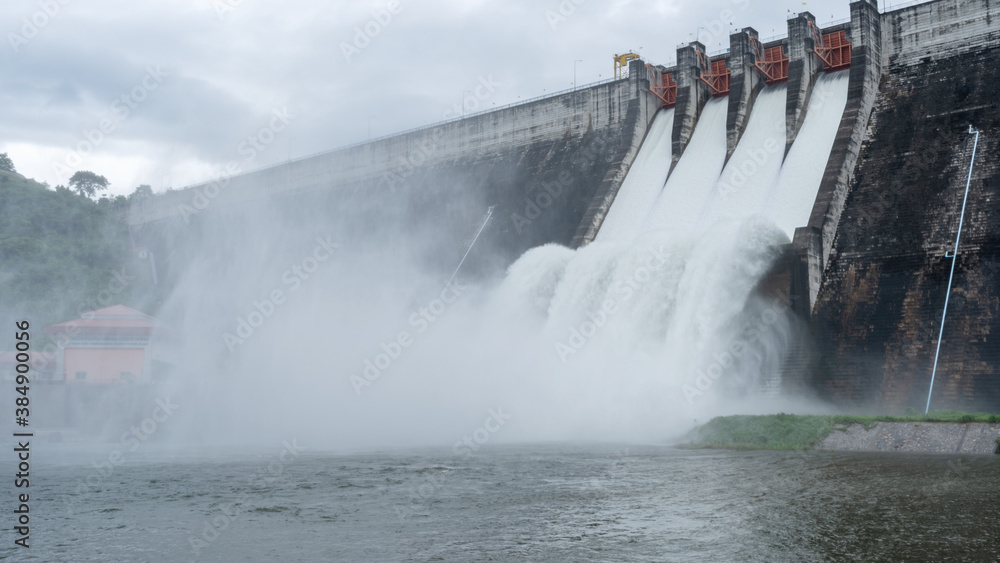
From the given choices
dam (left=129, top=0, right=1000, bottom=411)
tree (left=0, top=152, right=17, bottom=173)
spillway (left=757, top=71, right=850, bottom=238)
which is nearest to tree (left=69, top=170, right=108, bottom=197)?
tree (left=0, top=152, right=17, bottom=173)

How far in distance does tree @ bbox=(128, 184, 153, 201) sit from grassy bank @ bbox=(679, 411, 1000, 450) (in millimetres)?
55010

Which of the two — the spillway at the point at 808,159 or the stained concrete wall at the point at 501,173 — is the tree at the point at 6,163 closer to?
the stained concrete wall at the point at 501,173

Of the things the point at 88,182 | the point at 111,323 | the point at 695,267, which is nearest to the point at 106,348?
the point at 111,323

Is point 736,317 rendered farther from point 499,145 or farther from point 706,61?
point 499,145

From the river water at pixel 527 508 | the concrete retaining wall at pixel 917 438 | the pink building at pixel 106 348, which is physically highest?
the pink building at pixel 106 348

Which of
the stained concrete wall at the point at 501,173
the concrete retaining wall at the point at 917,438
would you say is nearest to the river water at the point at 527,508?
the concrete retaining wall at the point at 917,438

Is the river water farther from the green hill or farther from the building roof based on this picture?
the green hill

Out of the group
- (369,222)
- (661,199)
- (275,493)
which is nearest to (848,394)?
(661,199)

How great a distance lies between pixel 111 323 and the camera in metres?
39.2

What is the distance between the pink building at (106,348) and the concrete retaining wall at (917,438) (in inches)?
1233

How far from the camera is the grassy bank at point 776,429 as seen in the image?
18.3m

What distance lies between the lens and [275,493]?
531 inches

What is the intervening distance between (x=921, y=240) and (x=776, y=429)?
28.4ft

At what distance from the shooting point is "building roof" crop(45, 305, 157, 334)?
39.1 metres
